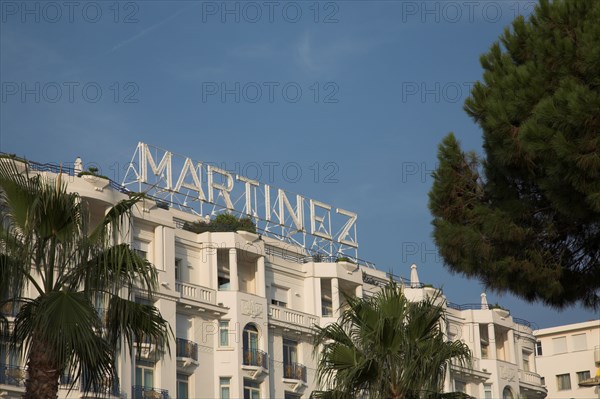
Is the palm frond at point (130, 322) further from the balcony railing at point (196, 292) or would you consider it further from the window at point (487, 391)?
the window at point (487, 391)

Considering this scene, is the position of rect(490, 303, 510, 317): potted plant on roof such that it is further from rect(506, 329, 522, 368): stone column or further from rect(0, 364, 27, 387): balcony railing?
rect(0, 364, 27, 387): balcony railing

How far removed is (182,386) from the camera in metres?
56.2

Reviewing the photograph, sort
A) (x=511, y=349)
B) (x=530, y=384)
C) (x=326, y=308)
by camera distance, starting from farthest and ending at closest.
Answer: (x=530, y=384) < (x=511, y=349) < (x=326, y=308)

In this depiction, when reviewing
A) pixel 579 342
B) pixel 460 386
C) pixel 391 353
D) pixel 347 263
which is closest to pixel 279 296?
pixel 347 263

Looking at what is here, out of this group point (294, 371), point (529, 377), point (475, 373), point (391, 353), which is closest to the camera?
point (391, 353)

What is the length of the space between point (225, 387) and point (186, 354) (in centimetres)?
300

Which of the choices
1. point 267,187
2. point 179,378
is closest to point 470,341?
point 267,187

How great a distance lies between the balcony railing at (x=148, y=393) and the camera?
52938 millimetres

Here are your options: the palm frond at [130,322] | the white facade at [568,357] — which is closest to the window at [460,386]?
the white facade at [568,357]

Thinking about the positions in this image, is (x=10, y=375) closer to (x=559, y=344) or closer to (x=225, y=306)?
(x=225, y=306)

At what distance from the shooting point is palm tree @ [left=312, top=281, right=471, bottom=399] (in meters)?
31.5

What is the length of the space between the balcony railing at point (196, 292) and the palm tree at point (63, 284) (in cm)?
3230

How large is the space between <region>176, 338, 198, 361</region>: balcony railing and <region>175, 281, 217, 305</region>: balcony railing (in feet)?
7.00

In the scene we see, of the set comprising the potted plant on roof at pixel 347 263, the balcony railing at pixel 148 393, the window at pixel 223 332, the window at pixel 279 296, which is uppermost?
the potted plant on roof at pixel 347 263
